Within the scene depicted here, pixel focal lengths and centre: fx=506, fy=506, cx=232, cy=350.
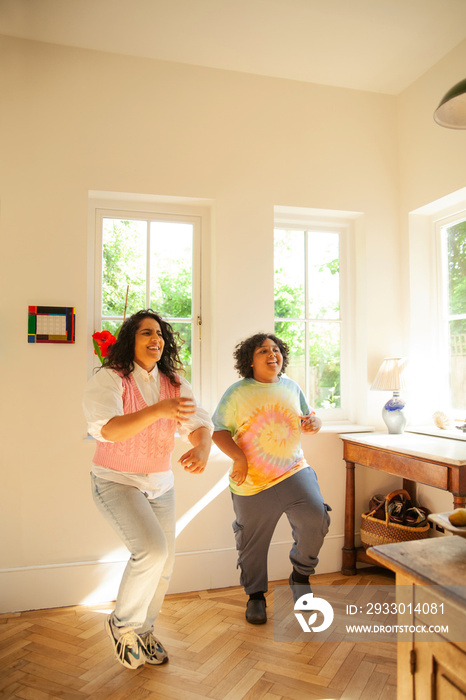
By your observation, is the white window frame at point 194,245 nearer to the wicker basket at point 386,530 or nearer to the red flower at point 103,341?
the red flower at point 103,341

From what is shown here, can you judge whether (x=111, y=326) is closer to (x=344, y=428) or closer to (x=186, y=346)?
(x=186, y=346)

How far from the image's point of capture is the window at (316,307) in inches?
136

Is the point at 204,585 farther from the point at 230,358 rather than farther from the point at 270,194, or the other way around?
the point at 270,194

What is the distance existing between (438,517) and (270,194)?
243 cm

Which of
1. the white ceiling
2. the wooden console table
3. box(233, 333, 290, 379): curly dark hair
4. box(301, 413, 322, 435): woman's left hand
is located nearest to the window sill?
the wooden console table

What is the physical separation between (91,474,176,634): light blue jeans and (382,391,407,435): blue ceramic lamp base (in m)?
1.67

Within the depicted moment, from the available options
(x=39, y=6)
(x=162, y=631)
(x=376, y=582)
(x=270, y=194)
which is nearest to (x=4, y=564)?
(x=162, y=631)

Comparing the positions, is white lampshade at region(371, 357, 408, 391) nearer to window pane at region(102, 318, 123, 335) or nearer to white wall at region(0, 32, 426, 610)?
white wall at region(0, 32, 426, 610)

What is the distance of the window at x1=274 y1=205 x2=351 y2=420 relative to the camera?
347 cm

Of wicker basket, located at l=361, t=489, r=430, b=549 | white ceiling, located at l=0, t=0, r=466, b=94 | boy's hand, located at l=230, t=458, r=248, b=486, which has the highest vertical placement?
white ceiling, located at l=0, t=0, r=466, b=94

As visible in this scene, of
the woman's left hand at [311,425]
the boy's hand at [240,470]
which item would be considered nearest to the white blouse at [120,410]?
the boy's hand at [240,470]

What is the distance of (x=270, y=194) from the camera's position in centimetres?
326
